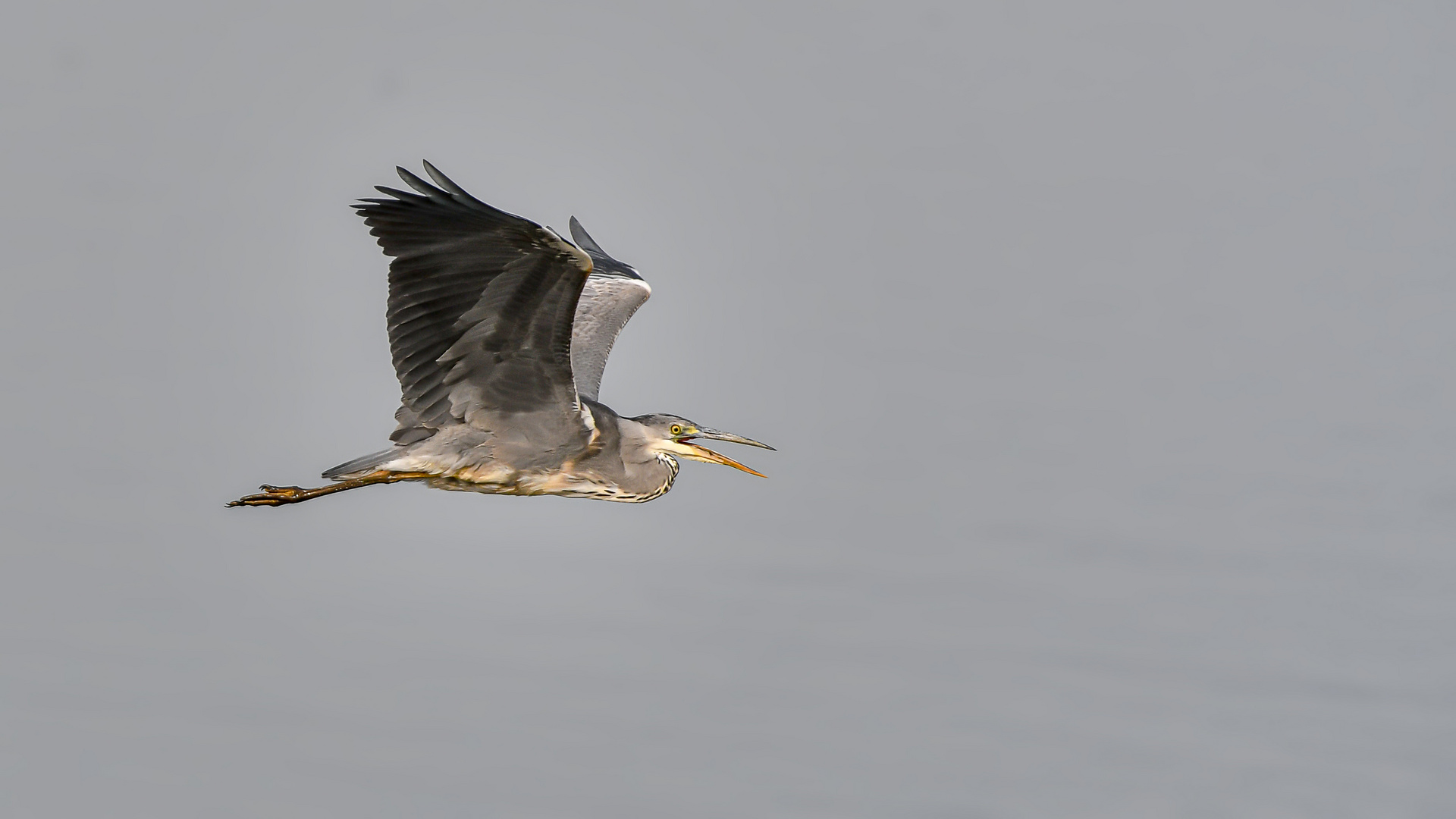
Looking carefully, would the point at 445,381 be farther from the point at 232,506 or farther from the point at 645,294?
the point at 645,294

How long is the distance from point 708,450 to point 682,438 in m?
0.22

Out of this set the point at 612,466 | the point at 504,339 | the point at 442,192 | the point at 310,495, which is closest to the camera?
the point at 442,192

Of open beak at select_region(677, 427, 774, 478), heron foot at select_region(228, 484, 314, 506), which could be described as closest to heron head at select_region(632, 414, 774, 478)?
open beak at select_region(677, 427, 774, 478)

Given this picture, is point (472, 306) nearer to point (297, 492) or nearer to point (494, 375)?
point (494, 375)

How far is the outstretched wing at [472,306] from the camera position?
7.46 metres

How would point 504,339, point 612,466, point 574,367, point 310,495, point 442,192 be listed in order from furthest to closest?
point 574,367
point 612,466
point 310,495
point 504,339
point 442,192

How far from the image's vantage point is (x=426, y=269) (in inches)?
303

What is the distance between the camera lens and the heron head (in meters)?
9.62

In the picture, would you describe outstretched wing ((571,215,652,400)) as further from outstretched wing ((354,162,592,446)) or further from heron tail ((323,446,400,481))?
heron tail ((323,446,400,481))

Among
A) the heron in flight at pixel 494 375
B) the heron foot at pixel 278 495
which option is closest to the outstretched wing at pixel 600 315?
the heron in flight at pixel 494 375

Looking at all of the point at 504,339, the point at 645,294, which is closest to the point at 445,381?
the point at 504,339

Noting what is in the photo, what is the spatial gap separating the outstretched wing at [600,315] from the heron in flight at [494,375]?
0.6 inches

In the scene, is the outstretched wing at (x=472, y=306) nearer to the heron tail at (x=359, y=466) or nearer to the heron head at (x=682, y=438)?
the heron tail at (x=359, y=466)

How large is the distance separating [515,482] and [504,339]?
122 centimetres
